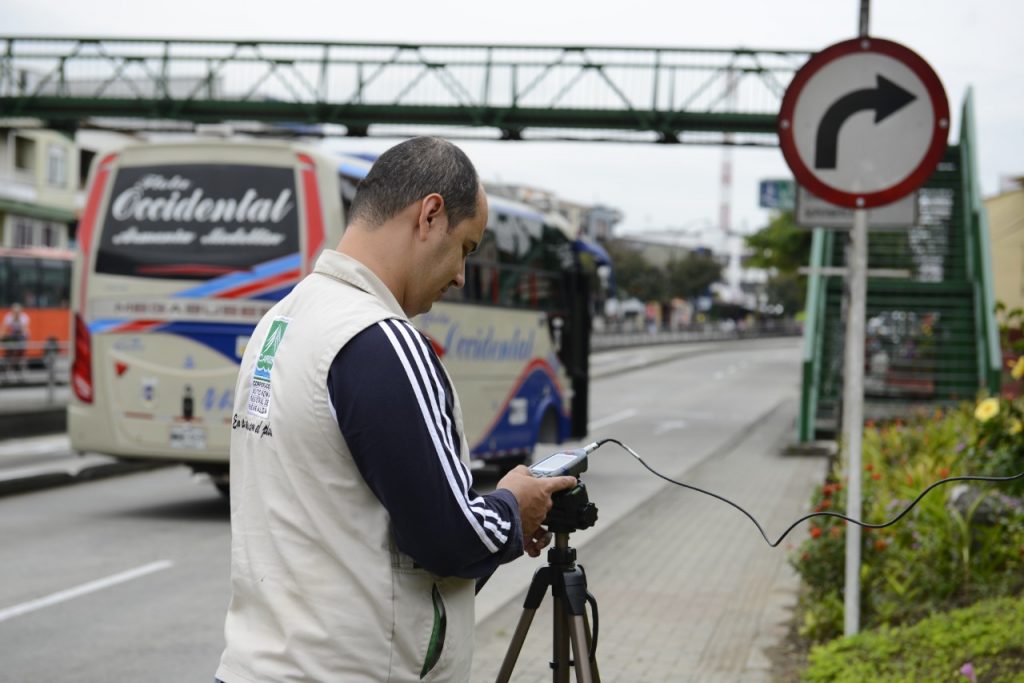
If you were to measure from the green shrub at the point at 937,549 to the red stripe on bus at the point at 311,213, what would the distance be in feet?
19.6

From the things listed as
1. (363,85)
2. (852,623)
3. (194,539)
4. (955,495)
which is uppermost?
(363,85)

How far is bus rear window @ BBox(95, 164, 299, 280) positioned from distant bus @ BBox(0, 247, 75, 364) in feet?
84.8

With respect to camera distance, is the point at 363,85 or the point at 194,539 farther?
the point at 363,85

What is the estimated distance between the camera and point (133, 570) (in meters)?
10.1

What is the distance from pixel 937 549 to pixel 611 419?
21.5 meters

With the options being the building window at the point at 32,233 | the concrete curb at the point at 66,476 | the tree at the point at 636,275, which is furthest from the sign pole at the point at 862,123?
the tree at the point at 636,275

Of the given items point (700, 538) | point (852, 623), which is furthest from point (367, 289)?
point (700, 538)

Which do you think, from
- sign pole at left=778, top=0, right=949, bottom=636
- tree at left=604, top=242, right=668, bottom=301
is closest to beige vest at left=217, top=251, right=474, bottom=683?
sign pole at left=778, top=0, right=949, bottom=636

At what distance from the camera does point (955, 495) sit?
291 inches

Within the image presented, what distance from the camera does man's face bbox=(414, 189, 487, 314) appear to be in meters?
2.69

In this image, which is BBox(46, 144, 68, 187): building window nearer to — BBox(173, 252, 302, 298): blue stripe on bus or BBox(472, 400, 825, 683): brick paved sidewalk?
BBox(472, 400, 825, 683): brick paved sidewalk

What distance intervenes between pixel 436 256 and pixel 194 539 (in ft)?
31.1

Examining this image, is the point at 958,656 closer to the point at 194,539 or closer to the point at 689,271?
the point at 194,539

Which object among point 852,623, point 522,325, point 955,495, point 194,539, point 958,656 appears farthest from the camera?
point 522,325
